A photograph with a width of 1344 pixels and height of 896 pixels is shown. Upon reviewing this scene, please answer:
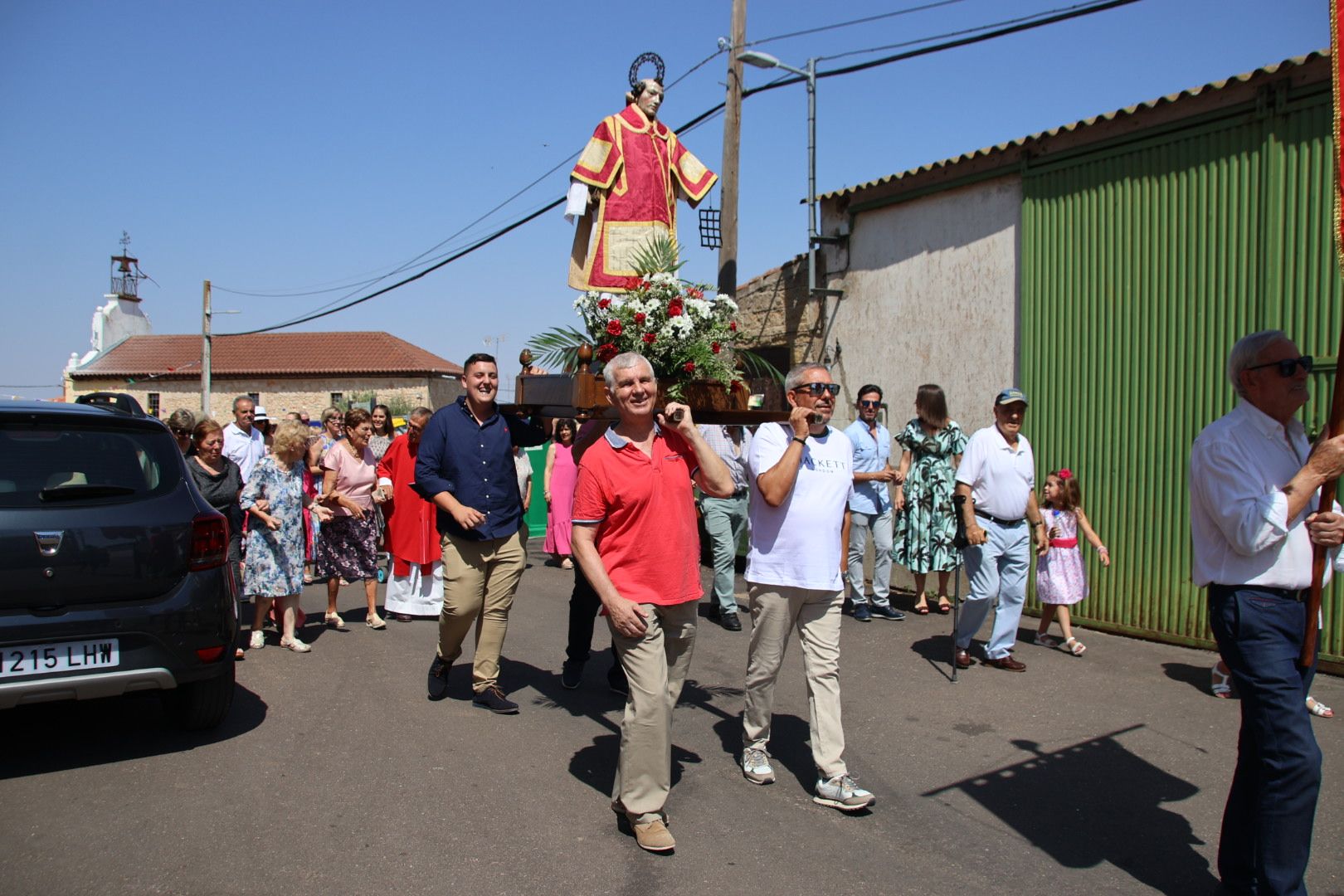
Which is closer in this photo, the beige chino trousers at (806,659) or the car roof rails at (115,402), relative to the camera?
the beige chino trousers at (806,659)

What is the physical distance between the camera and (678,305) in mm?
5016

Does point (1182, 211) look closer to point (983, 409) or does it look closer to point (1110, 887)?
point (983, 409)

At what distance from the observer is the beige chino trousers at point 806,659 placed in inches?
175

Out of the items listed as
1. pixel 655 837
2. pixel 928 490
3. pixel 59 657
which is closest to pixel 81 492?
pixel 59 657

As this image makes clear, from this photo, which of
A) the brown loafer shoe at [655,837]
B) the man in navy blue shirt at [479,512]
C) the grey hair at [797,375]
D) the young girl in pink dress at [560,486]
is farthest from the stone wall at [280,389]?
the brown loafer shoe at [655,837]

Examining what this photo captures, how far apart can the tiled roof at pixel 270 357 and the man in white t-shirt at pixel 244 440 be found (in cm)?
4254

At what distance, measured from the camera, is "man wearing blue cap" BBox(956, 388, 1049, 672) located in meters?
6.78

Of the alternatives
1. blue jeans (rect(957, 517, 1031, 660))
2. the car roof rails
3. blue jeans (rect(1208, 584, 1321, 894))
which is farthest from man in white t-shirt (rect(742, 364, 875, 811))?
the car roof rails

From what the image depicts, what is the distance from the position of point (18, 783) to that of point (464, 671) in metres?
2.84

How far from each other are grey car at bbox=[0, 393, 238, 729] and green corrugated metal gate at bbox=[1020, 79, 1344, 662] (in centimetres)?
670

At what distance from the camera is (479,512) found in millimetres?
5770

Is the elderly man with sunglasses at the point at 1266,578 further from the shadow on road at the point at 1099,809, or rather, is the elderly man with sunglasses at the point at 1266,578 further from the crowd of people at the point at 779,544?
the shadow on road at the point at 1099,809

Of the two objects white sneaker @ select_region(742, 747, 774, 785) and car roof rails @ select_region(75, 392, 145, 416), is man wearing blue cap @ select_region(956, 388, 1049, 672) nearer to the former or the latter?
white sneaker @ select_region(742, 747, 774, 785)

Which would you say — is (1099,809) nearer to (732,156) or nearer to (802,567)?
(802,567)
